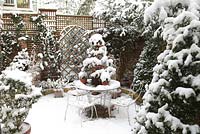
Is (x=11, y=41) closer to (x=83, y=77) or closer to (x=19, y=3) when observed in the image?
(x=83, y=77)

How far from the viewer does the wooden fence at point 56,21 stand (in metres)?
8.05

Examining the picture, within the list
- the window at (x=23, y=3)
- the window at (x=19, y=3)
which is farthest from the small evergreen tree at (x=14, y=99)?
the window at (x=23, y=3)

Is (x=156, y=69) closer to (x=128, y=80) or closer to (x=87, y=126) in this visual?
(x=87, y=126)

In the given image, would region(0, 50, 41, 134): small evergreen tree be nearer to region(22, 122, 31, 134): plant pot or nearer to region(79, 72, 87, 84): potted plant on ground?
region(22, 122, 31, 134): plant pot

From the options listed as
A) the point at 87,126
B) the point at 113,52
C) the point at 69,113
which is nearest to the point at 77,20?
the point at 113,52

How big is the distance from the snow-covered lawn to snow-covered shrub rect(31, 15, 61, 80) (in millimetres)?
1575

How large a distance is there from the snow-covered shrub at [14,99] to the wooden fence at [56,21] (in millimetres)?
4231

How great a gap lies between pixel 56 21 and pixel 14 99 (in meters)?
5.15

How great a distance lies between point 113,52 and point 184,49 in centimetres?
500

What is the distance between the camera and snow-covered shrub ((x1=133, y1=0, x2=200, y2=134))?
2342 mm

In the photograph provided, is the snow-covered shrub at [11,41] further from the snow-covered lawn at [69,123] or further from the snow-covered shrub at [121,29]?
the snow-covered shrub at [121,29]

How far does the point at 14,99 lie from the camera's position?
152 inches

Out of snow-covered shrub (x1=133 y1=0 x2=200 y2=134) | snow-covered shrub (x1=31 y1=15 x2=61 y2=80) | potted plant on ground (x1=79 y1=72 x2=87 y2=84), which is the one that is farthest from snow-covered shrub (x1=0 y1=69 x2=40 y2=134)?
snow-covered shrub (x1=31 y1=15 x2=61 y2=80)

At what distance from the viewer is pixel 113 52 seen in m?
7.34
